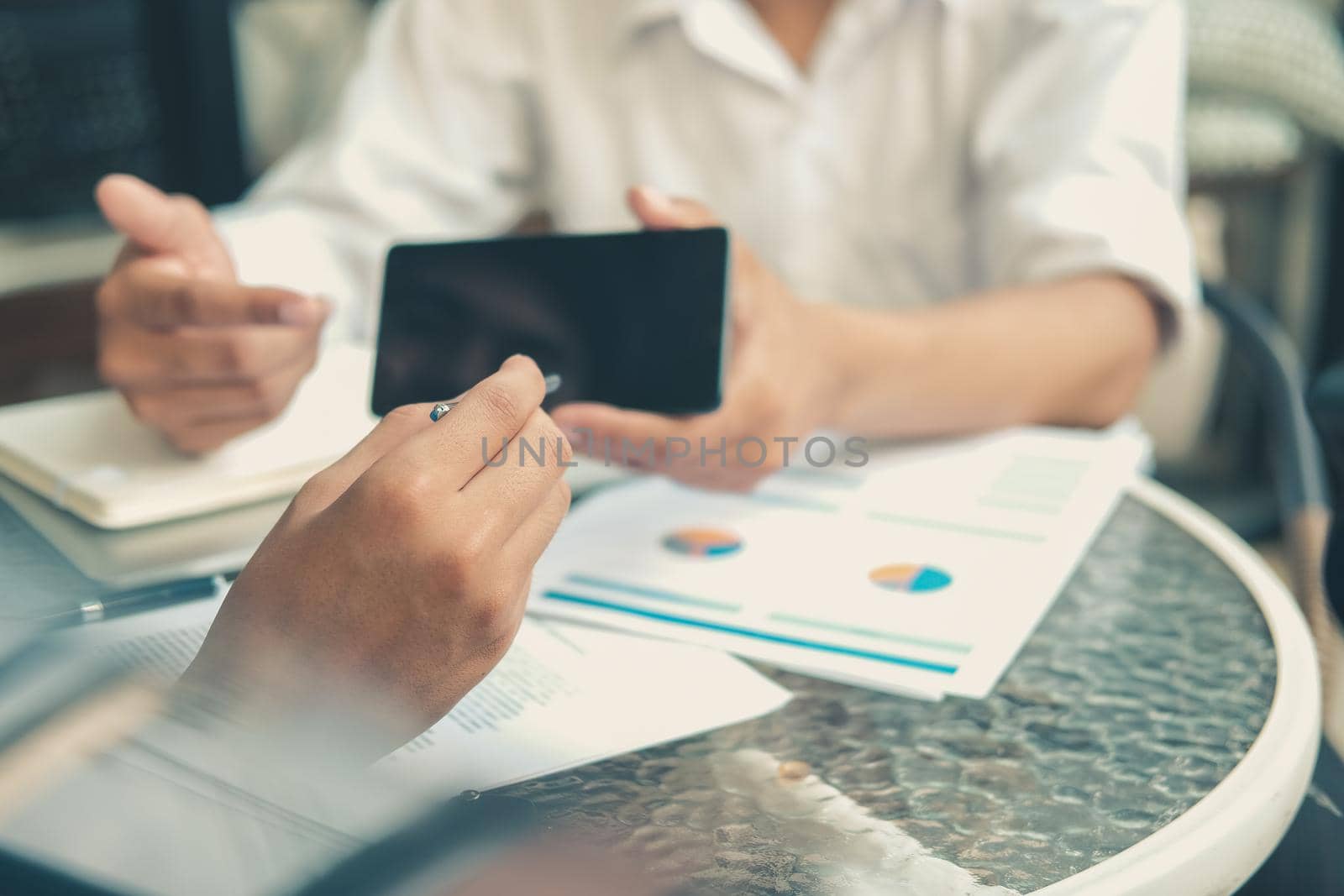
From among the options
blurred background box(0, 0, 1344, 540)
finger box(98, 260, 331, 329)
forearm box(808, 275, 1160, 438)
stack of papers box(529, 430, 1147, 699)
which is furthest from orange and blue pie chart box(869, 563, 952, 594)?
blurred background box(0, 0, 1344, 540)

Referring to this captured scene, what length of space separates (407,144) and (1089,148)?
39 cm

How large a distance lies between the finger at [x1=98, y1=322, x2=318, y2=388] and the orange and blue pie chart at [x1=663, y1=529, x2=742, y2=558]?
0.54ft

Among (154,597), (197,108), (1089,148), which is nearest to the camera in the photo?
(154,597)

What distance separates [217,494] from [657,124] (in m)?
0.37

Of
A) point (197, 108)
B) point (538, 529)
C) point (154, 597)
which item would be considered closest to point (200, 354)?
point (154, 597)

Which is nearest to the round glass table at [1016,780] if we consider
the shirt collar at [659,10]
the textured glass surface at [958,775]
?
the textured glass surface at [958,775]

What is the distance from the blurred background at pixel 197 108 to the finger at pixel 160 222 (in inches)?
19.2

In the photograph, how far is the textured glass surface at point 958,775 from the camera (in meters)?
0.24

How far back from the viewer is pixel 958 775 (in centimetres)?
28

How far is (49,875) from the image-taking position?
4.6 inches

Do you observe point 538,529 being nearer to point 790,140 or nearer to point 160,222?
point 160,222

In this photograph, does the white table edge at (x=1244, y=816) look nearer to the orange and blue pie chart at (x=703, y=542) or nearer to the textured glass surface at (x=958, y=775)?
the textured glass surface at (x=958, y=775)

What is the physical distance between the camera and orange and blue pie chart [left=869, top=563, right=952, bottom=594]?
348 millimetres

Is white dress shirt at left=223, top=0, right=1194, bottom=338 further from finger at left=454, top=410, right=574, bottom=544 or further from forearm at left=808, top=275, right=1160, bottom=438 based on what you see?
finger at left=454, top=410, right=574, bottom=544
